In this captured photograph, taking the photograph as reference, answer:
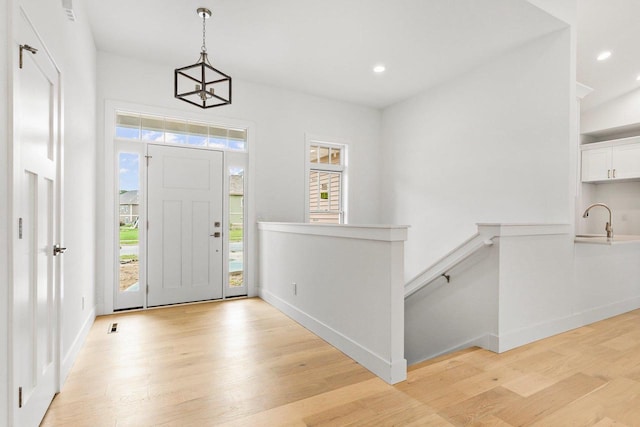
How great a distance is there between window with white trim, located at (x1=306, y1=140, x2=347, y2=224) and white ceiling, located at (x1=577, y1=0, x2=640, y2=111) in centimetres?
341

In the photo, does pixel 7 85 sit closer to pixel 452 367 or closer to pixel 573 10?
pixel 452 367

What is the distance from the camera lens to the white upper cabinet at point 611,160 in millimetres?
4445

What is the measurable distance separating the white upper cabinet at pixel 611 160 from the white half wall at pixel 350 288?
4338 millimetres

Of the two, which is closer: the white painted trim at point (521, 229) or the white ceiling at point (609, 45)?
the white painted trim at point (521, 229)

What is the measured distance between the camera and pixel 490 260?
9.39ft

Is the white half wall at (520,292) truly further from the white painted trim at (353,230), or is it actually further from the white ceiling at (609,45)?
the white ceiling at (609,45)

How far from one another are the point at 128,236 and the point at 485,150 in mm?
4716

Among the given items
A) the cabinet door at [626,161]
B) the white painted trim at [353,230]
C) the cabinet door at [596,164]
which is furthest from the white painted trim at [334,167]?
the cabinet door at [626,161]

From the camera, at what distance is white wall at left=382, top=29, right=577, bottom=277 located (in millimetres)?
3414

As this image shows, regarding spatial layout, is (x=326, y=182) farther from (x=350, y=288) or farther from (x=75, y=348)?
(x=75, y=348)

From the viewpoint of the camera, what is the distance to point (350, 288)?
8.97 ft

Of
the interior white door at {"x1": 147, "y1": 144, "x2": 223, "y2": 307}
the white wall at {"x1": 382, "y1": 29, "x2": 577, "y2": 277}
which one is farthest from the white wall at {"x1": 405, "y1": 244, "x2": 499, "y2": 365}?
the interior white door at {"x1": 147, "y1": 144, "x2": 223, "y2": 307}

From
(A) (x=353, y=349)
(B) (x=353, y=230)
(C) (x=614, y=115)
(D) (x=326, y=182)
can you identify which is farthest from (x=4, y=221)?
(C) (x=614, y=115)

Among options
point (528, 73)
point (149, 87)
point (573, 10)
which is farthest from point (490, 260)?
point (149, 87)
